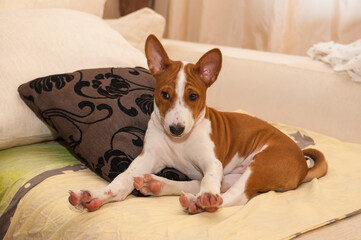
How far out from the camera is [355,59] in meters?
2.04

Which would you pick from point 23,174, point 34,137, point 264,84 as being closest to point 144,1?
point 264,84

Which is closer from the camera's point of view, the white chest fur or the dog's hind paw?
the dog's hind paw

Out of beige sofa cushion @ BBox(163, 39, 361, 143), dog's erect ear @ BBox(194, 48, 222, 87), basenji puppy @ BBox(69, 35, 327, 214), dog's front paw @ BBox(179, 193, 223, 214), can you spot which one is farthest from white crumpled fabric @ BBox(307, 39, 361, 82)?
dog's front paw @ BBox(179, 193, 223, 214)

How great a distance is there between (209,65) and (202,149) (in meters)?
0.30

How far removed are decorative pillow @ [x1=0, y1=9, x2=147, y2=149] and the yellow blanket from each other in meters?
0.33

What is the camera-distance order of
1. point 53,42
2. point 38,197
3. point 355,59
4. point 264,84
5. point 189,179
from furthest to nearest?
point 264,84, point 355,59, point 53,42, point 189,179, point 38,197

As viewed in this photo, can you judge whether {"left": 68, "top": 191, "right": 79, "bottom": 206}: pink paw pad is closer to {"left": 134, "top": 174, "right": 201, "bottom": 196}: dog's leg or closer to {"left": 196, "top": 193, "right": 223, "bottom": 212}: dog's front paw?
{"left": 134, "top": 174, "right": 201, "bottom": 196}: dog's leg

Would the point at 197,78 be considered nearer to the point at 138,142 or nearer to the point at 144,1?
the point at 138,142

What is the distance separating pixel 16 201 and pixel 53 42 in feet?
2.49

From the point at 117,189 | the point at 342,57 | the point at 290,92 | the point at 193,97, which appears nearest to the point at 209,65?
the point at 193,97

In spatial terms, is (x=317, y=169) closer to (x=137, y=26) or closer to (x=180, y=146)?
(x=180, y=146)

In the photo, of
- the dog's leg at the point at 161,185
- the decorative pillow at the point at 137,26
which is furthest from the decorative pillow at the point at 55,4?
the dog's leg at the point at 161,185

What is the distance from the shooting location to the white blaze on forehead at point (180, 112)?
1350mm

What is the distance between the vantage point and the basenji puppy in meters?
1.33
